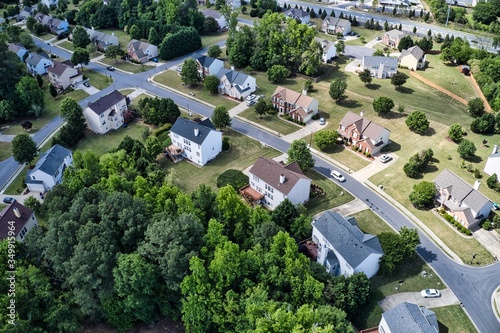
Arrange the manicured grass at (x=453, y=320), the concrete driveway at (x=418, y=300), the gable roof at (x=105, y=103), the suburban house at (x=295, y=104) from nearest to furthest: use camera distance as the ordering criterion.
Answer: the manicured grass at (x=453, y=320)
the concrete driveway at (x=418, y=300)
the gable roof at (x=105, y=103)
the suburban house at (x=295, y=104)

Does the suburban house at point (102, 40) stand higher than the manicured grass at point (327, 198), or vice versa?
the suburban house at point (102, 40)

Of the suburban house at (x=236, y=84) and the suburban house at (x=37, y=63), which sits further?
the suburban house at (x=37, y=63)

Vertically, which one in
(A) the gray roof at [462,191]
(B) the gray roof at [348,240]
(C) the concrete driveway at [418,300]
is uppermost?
(B) the gray roof at [348,240]

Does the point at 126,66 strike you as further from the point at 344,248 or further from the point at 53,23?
the point at 344,248

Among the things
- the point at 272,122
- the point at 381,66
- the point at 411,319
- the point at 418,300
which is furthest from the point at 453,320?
the point at 381,66

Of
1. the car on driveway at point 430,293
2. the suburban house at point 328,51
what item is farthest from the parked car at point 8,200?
the suburban house at point 328,51

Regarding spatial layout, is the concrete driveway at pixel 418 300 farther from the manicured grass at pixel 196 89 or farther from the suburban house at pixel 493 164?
the manicured grass at pixel 196 89

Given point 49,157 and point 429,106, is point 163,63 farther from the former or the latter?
point 429,106
